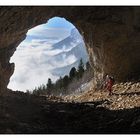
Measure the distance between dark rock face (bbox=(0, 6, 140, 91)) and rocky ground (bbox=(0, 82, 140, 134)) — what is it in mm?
2095

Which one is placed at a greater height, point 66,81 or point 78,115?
point 78,115

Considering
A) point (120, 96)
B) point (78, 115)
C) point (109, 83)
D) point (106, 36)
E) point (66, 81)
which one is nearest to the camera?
point (78, 115)

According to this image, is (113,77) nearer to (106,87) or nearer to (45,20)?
(106,87)

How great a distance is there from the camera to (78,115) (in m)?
Result: 21.2

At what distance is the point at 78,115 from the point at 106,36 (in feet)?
27.3

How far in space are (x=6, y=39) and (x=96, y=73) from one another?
395 inches

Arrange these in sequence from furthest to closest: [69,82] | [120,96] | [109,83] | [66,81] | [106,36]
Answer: [66,81] < [69,82] < [106,36] < [109,83] < [120,96]

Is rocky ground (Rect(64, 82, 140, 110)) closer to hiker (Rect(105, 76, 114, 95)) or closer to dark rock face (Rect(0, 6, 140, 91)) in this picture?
hiker (Rect(105, 76, 114, 95))

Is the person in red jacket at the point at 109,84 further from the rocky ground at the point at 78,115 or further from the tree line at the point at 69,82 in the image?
the tree line at the point at 69,82

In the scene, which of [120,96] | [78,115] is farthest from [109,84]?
[78,115]

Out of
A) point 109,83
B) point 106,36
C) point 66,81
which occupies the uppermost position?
point 106,36

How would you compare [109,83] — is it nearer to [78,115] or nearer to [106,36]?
[106,36]

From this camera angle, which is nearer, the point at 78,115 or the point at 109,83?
the point at 78,115

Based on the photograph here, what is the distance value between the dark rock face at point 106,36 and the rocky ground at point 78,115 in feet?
6.87
